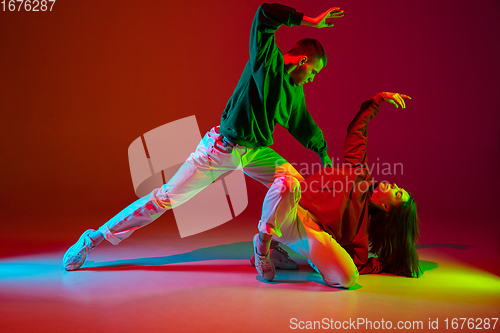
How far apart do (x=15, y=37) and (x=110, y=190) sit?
6.29ft

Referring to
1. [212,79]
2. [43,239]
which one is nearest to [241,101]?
[43,239]

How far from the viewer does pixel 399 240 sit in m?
2.50

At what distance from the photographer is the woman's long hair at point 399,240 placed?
8.12ft

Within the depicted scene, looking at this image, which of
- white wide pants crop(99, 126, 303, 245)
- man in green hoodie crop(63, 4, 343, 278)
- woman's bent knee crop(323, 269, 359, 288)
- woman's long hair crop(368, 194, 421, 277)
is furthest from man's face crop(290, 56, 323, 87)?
woman's bent knee crop(323, 269, 359, 288)

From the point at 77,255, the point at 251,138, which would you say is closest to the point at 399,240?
the point at 251,138

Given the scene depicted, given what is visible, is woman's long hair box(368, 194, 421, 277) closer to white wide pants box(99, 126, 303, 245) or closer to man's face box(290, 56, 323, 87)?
white wide pants box(99, 126, 303, 245)

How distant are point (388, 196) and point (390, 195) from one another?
0.04 feet

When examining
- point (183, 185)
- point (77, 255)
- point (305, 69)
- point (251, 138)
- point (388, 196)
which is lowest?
point (77, 255)

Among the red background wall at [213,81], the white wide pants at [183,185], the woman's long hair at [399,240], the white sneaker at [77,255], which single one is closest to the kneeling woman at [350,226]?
the woman's long hair at [399,240]

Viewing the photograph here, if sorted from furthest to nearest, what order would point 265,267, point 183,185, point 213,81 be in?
1. point 213,81
2. point 183,185
3. point 265,267

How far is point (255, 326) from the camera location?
5.90ft

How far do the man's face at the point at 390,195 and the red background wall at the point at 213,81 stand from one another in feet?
6.69

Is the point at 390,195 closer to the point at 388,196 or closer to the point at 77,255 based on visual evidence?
the point at 388,196

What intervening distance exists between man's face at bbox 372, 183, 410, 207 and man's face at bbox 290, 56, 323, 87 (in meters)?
0.73
